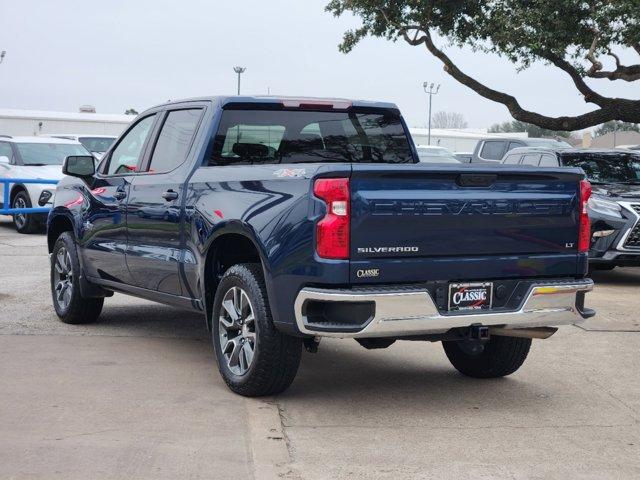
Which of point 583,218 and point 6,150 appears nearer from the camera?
point 583,218

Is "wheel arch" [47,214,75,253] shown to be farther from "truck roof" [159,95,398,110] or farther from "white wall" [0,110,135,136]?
"white wall" [0,110,135,136]

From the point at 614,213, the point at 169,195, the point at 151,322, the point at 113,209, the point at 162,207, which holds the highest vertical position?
the point at 169,195

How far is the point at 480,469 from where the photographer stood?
535cm

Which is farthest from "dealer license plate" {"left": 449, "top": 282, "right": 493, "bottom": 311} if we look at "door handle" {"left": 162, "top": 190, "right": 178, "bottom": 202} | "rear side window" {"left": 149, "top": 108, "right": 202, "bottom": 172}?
"rear side window" {"left": 149, "top": 108, "right": 202, "bottom": 172}

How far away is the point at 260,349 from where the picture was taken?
651 cm

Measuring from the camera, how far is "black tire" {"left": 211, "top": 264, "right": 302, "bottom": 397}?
650cm

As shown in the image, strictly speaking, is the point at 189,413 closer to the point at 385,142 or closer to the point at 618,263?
the point at 385,142

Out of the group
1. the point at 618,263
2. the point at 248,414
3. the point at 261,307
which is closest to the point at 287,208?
the point at 261,307

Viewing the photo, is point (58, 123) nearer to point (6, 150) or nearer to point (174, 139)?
point (6, 150)

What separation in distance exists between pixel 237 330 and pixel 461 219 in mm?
1630

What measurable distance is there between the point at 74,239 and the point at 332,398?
3.44m

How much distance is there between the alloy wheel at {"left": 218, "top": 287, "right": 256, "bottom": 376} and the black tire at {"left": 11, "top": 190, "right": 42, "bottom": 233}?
1373 centimetres

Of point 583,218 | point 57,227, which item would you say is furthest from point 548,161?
point 583,218

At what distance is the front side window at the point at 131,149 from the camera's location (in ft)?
28.2
